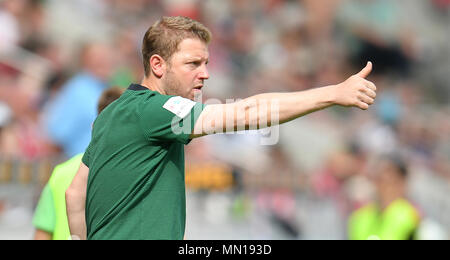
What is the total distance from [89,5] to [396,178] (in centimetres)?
725

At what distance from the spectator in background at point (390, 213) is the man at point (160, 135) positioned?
2908 mm

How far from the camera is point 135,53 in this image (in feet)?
36.9

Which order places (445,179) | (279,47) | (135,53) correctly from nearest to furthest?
(135,53)
(445,179)
(279,47)

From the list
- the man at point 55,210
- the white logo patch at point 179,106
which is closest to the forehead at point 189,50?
the white logo patch at point 179,106

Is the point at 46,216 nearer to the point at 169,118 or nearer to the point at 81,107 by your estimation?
the point at 169,118

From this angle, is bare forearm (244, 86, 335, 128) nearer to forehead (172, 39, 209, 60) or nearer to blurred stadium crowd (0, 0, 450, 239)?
forehead (172, 39, 209, 60)

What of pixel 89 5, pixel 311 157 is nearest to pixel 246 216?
pixel 311 157

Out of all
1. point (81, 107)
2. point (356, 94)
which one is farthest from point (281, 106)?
point (81, 107)

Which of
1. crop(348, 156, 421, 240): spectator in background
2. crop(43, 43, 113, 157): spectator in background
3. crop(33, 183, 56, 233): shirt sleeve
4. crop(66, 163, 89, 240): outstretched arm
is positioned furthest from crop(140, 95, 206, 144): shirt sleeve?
crop(43, 43, 113, 157): spectator in background

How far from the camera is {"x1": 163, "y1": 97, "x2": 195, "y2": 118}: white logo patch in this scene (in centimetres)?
342

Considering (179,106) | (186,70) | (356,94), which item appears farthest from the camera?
(186,70)

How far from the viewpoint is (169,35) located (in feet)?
12.1

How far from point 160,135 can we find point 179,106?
155mm

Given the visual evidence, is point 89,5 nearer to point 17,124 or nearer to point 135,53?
point 135,53
